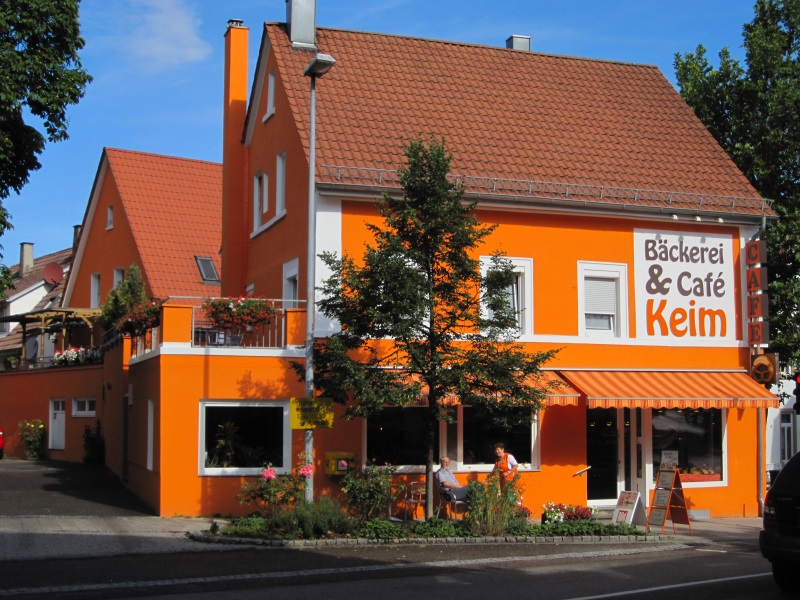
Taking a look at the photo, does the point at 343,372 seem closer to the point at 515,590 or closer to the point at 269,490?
the point at 269,490

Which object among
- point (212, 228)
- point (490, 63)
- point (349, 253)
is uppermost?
point (490, 63)

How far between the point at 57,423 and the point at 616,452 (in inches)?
710

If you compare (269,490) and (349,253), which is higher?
(349,253)

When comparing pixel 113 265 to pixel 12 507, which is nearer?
pixel 12 507

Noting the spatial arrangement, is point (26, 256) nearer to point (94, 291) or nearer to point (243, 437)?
point (94, 291)

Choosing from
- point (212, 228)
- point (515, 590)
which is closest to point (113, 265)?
point (212, 228)

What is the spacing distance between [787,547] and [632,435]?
11.0m

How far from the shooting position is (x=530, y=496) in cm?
2128

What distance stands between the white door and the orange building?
675 centimetres

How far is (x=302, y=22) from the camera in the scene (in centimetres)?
2417

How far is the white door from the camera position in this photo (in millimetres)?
31812

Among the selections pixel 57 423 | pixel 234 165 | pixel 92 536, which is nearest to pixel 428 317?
pixel 92 536

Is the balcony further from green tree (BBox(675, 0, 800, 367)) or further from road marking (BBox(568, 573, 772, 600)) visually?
green tree (BBox(675, 0, 800, 367))

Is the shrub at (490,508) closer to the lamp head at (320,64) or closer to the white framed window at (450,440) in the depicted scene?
the white framed window at (450,440)
